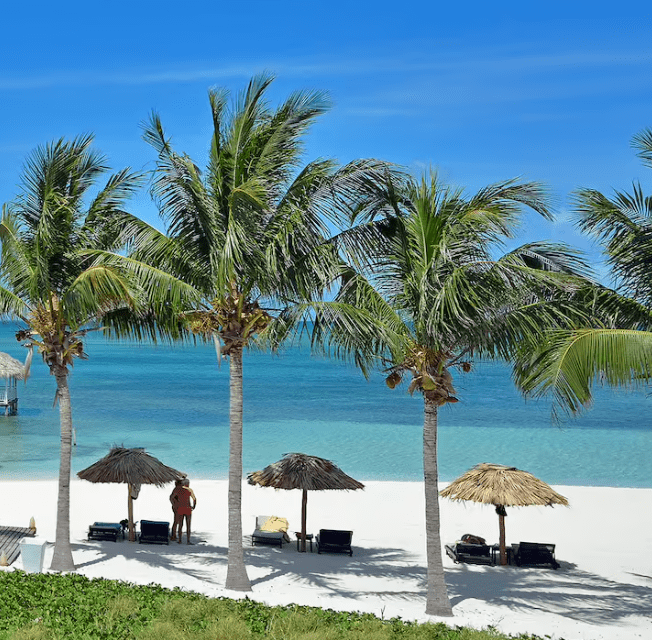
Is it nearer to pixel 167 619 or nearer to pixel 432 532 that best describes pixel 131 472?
pixel 432 532

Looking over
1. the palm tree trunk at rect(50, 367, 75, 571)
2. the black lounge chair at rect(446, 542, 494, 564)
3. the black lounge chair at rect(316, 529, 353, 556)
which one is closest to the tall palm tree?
the palm tree trunk at rect(50, 367, 75, 571)

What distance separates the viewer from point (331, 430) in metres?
44.7

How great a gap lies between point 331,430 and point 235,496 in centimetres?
3270

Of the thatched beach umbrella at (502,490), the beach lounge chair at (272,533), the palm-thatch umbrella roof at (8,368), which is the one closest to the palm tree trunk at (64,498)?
the beach lounge chair at (272,533)

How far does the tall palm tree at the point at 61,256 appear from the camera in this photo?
12.5 m

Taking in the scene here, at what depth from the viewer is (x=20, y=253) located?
1270 centimetres

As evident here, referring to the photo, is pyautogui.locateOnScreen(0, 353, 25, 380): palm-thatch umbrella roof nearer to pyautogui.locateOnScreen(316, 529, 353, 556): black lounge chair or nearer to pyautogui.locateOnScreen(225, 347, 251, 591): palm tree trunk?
pyautogui.locateOnScreen(316, 529, 353, 556): black lounge chair

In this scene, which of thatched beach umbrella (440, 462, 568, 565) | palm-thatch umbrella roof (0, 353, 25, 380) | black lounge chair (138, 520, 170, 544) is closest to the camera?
thatched beach umbrella (440, 462, 568, 565)

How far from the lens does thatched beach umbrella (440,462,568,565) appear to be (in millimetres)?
14094

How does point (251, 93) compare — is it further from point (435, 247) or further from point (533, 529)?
point (533, 529)

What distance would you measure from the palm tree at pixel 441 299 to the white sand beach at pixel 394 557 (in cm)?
152

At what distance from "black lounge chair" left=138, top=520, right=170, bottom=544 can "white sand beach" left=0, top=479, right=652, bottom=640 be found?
0.23m

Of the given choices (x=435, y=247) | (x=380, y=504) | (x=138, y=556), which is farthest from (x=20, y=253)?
(x=380, y=504)

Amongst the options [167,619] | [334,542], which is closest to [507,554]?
[334,542]
